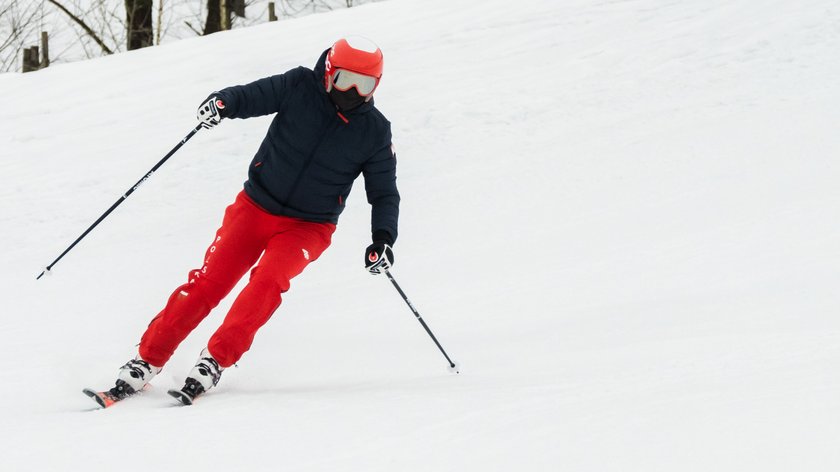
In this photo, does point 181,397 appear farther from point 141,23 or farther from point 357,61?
point 141,23

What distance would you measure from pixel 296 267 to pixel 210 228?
303 cm

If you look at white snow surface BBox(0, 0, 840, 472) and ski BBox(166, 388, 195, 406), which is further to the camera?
ski BBox(166, 388, 195, 406)

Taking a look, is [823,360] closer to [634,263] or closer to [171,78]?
[634,263]

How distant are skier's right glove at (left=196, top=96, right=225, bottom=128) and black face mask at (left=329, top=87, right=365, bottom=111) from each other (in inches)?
18.8

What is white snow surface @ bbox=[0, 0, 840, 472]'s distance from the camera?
2605 mm

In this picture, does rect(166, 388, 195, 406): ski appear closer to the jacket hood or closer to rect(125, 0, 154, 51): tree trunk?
the jacket hood

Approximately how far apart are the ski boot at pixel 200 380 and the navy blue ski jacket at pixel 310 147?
72 cm

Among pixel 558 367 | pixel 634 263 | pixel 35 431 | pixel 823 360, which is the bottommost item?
pixel 634 263

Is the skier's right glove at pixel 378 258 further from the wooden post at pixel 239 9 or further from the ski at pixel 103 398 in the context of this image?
the wooden post at pixel 239 9

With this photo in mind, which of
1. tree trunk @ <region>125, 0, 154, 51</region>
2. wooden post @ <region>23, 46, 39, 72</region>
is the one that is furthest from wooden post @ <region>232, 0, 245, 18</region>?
tree trunk @ <region>125, 0, 154, 51</region>

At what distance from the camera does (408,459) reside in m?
2.43

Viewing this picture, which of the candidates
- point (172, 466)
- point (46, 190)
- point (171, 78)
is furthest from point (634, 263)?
point (171, 78)

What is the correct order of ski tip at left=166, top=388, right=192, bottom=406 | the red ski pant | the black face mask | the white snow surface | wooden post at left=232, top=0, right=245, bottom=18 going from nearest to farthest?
the white snow surface → ski tip at left=166, top=388, right=192, bottom=406 → the red ski pant → the black face mask → wooden post at left=232, top=0, right=245, bottom=18

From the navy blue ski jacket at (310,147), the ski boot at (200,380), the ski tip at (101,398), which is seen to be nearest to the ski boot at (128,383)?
the ski tip at (101,398)
